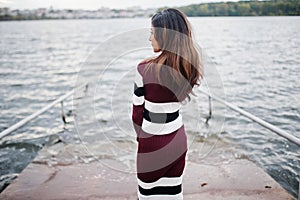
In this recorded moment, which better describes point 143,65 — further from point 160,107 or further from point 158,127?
point 158,127

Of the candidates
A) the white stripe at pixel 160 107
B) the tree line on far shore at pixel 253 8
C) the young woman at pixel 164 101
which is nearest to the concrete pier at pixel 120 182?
the young woman at pixel 164 101

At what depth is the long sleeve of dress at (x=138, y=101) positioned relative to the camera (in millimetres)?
1765

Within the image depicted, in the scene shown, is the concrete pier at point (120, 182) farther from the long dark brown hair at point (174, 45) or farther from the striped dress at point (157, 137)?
the long dark brown hair at point (174, 45)

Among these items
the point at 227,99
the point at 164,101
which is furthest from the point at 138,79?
the point at 227,99

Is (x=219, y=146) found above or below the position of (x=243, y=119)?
above

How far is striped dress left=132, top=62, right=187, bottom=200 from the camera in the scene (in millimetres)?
1772

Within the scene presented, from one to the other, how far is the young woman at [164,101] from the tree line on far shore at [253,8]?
3.59 metres

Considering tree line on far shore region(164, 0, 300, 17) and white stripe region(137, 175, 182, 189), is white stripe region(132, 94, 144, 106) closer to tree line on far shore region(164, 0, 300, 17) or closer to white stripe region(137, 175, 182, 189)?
white stripe region(137, 175, 182, 189)

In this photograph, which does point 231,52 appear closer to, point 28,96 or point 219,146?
point 28,96

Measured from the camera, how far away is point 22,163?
5.15 meters

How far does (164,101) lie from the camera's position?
1.79m

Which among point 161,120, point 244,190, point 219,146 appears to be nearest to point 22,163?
point 219,146

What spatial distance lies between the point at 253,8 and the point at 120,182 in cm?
498

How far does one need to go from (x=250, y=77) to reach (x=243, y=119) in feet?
18.5
